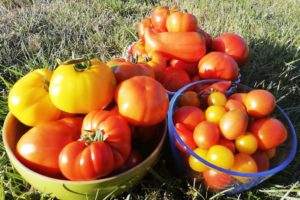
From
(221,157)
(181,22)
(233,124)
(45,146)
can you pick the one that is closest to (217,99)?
(233,124)

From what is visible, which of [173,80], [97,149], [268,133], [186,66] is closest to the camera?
[97,149]

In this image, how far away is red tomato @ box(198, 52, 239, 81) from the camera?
1.74m

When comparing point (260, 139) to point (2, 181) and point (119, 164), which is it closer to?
point (119, 164)

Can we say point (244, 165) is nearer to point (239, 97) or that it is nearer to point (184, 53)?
point (239, 97)

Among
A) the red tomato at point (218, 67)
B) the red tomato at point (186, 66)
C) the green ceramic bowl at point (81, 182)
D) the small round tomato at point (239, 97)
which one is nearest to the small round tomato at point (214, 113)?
the small round tomato at point (239, 97)

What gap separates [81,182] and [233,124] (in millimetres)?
564

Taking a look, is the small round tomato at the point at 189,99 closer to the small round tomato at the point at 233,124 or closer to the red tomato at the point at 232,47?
the small round tomato at the point at 233,124

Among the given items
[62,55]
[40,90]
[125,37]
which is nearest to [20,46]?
[62,55]

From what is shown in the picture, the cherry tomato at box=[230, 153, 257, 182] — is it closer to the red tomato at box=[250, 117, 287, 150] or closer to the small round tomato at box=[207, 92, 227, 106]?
the red tomato at box=[250, 117, 287, 150]

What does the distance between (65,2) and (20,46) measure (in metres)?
0.66

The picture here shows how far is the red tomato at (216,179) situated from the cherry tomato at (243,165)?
0.13ft

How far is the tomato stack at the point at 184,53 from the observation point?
174cm

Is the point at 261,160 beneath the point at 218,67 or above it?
beneath

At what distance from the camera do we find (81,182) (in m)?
1.21
